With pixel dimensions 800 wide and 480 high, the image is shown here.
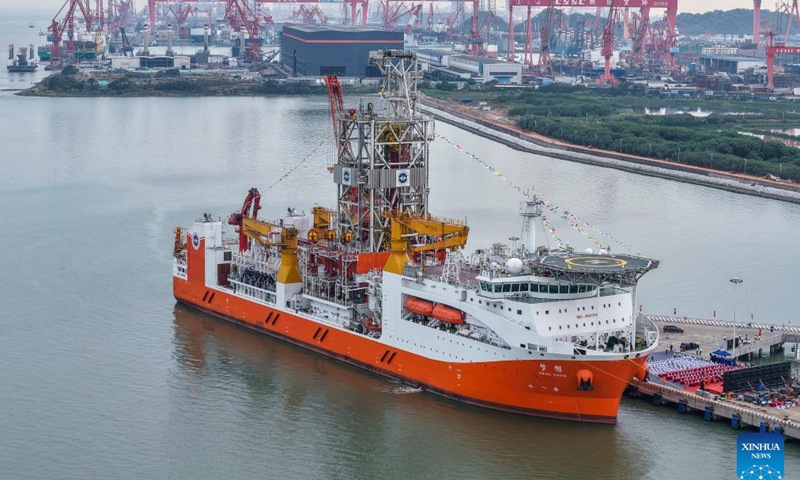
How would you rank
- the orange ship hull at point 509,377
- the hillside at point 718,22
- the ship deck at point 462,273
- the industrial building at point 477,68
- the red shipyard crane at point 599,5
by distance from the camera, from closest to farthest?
the orange ship hull at point 509,377
the ship deck at point 462,273
the industrial building at point 477,68
the red shipyard crane at point 599,5
the hillside at point 718,22

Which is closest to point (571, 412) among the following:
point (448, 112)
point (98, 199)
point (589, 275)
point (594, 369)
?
point (594, 369)

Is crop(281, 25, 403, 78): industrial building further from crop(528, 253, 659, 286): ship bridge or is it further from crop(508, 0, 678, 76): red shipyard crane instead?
crop(528, 253, 659, 286): ship bridge

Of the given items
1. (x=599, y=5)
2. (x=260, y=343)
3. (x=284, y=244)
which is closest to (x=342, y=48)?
(x=599, y=5)

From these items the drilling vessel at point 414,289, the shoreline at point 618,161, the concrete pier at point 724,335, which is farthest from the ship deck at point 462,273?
the shoreline at point 618,161

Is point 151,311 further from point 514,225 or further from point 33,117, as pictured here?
point 33,117

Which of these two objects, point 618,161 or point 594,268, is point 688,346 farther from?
point 618,161

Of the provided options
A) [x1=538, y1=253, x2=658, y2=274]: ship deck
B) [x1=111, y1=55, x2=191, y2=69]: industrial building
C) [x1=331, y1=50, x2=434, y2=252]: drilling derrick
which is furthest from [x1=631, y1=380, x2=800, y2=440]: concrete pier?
[x1=111, y1=55, x2=191, y2=69]: industrial building

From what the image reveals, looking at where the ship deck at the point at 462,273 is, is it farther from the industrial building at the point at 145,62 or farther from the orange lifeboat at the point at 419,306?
the industrial building at the point at 145,62
